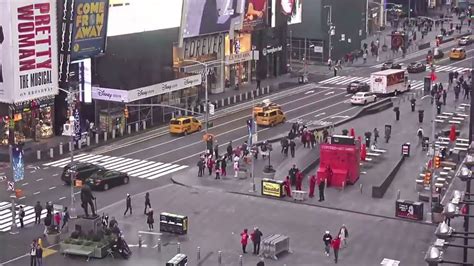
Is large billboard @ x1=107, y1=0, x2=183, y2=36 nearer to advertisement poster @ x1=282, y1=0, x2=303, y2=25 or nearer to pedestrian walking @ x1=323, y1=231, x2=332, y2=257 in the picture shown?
advertisement poster @ x1=282, y1=0, x2=303, y2=25

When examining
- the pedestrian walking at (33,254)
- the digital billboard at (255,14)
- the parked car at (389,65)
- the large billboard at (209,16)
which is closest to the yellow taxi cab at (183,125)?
the large billboard at (209,16)

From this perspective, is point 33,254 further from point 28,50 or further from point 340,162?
point 28,50

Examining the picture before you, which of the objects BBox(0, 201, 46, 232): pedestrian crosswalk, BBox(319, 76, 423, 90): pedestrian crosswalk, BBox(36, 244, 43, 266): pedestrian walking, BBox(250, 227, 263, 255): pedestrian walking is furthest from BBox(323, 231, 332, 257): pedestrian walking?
BBox(319, 76, 423, 90): pedestrian crosswalk

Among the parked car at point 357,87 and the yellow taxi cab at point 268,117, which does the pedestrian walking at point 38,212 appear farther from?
the parked car at point 357,87

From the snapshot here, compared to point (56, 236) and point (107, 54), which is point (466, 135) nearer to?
point (107, 54)

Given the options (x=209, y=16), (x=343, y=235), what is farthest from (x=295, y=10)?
(x=343, y=235)

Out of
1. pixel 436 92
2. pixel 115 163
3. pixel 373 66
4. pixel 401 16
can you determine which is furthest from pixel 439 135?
pixel 401 16
